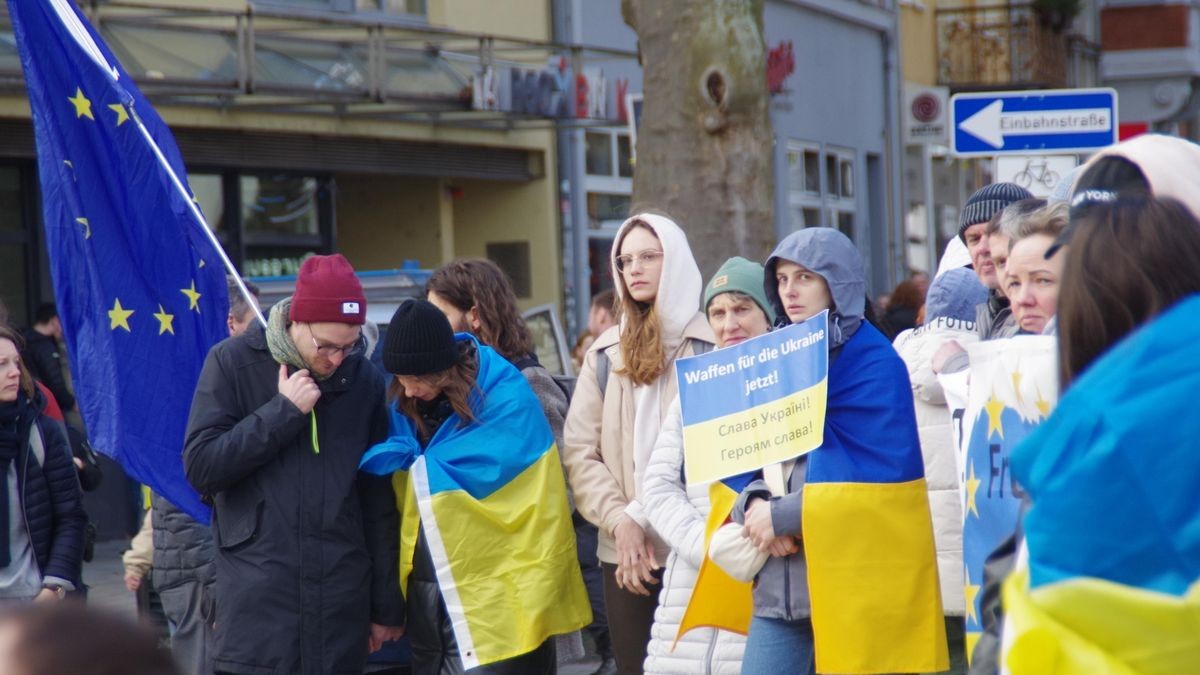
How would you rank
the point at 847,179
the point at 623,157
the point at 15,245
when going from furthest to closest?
the point at 847,179, the point at 623,157, the point at 15,245

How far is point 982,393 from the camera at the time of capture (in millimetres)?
3855

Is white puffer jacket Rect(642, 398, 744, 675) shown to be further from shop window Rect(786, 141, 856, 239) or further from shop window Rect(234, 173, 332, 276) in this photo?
shop window Rect(786, 141, 856, 239)

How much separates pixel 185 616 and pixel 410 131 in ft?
33.3

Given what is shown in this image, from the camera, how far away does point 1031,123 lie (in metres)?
9.60

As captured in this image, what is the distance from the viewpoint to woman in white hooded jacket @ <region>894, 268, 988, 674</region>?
5.69m

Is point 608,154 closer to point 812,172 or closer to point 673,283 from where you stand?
point 812,172

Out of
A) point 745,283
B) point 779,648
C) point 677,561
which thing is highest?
point 745,283

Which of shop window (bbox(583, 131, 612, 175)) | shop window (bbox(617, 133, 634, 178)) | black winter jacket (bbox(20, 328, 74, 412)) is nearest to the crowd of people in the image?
black winter jacket (bbox(20, 328, 74, 412))

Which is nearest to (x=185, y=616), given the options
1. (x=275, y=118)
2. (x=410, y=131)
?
(x=275, y=118)

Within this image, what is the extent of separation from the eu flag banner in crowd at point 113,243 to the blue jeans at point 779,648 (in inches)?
85.3

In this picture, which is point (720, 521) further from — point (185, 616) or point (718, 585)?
point (185, 616)

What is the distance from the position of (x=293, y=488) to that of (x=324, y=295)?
581 mm

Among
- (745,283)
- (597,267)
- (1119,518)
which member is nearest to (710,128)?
(745,283)

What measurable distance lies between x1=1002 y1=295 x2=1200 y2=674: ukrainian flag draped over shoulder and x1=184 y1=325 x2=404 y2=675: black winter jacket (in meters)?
3.12
